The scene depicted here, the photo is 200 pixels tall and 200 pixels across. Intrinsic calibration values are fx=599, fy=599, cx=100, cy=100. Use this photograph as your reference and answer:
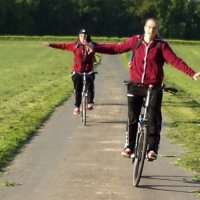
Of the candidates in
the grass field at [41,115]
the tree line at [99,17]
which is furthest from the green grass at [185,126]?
the tree line at [99,17]

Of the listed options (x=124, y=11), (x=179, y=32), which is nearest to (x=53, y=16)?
(x=124, y=11)

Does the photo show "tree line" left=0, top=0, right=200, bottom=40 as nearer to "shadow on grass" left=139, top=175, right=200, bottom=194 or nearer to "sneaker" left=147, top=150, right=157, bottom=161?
"shadow on grass" left=139, top=175, right=200, bottom=194

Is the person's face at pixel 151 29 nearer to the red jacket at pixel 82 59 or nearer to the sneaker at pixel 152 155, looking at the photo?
the sneaker at pixel 152 155

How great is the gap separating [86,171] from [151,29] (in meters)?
2.20

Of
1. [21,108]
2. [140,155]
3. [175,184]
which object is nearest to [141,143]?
[140,155]

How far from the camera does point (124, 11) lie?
451ft

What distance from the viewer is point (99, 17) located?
433 feet

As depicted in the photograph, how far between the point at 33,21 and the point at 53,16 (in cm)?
527

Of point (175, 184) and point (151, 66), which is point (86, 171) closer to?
point (175, 184)

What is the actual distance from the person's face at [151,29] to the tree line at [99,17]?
120445 millimetres

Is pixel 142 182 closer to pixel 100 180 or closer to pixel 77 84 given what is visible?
pixel 100 180

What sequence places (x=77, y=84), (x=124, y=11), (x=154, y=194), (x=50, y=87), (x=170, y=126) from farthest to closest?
(x=124, y=11) → (x=50, y=87) → (x=77, y=84) → (x=170, y=126) → (x=154, y=194)

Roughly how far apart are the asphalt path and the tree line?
116873 mm

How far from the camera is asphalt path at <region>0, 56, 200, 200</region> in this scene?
7219mm
